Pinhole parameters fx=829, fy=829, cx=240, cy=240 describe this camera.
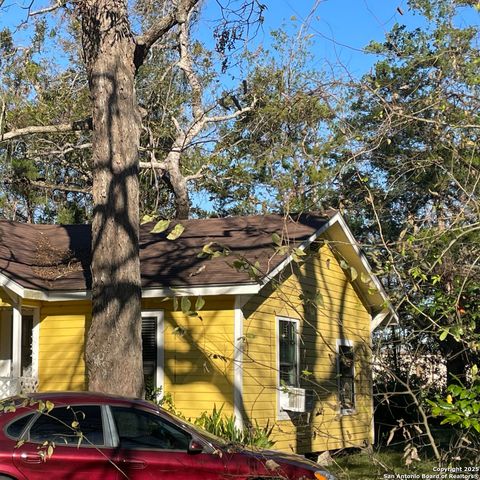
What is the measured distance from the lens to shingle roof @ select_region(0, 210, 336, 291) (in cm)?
1388

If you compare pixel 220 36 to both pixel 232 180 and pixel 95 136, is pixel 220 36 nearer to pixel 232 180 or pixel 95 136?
pixel 95 136

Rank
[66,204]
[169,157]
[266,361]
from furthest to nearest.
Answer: [66,204]
[169,157]
[266,361]

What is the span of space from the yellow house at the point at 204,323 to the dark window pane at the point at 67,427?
4231mm

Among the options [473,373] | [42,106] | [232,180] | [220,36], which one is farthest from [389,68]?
[473,373]

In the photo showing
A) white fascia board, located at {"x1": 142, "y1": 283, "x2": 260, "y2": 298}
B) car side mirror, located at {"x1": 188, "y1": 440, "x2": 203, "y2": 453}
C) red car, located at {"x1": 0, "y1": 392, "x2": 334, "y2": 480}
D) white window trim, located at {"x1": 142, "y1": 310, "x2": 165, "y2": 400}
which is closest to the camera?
red car, located at {"x1": 0, "y1": 392, "x2": 334, "y2": 480}

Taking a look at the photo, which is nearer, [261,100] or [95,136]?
[95,136]

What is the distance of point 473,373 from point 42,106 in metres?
23.4

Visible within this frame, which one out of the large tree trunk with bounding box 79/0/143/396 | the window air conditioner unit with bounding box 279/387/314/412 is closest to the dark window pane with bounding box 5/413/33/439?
the large tree trunk with bounding box 79/0/143/396

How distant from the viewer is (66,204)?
111 feet

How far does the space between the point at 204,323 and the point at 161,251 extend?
2354 mm

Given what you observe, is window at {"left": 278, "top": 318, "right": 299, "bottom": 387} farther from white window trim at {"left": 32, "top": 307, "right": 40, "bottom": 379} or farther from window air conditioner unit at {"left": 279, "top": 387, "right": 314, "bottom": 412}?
white window trim at {"left": 32, "top": 307, "right": 40, "bottom": 379}

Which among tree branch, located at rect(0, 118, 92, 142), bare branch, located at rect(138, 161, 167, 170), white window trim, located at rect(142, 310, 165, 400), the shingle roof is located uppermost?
bare branch, located at rect(138, 161, 167, 170)

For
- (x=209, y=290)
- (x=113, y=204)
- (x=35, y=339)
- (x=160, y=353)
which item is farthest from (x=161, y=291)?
(x=35, y=339)

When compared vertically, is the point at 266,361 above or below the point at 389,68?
below
